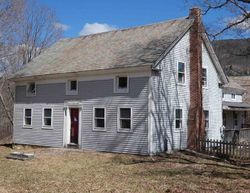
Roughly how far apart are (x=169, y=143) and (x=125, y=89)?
388 centimetres

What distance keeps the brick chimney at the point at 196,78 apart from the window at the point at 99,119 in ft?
17.2

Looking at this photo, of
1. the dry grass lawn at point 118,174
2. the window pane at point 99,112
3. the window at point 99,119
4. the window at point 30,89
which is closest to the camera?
the dry grass lawn at point 118,174

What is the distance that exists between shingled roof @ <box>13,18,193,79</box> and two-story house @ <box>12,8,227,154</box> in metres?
0.07

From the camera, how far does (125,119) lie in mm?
21438

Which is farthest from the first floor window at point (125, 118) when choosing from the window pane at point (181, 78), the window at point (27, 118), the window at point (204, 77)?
the window at point (27, 118)

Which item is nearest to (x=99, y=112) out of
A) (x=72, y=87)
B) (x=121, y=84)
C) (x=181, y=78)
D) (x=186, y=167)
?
(x=121, y=84)

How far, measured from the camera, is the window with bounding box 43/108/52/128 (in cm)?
2545

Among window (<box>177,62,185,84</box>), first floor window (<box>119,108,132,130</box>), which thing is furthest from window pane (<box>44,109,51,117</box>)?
window (<box>177,62,185,84</box>)

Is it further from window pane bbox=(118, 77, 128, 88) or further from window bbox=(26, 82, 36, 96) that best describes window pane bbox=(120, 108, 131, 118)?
window bbox=(26, 82, 36, 96)

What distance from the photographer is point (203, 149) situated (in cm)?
2278

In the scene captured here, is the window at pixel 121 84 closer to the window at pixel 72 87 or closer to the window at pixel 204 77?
the window at pixel 72 87

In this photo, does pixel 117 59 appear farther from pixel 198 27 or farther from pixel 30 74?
pixel 30 74

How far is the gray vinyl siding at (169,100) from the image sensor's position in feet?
68.5

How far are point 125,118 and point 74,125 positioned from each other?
168 inches
